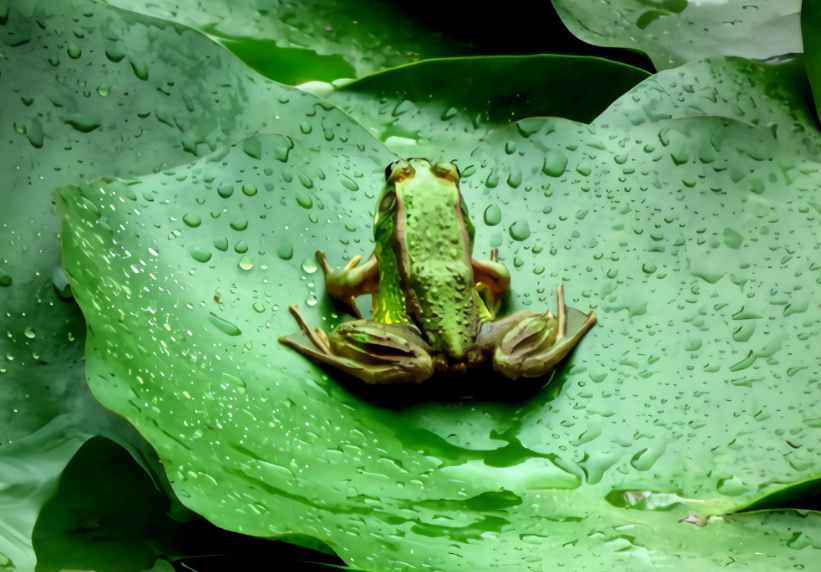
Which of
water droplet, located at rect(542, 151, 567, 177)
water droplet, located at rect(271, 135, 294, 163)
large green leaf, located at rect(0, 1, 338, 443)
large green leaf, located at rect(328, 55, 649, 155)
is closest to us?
large green leaf, located at rect(0, 1, 338, 443)

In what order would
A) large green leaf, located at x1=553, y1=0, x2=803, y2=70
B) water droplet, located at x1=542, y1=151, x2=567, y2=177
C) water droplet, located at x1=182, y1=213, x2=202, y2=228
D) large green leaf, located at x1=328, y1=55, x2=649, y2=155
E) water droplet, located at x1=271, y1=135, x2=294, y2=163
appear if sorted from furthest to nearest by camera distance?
large green leaf, located at x1=553, y1=0, x2=803, y2=70, large green leaf, located at x1=328, y1=55, x2=649, y2=155, water droplet, located at x1=542, y1=151, x2=567, y2=177, water droplet, located at x1=271, y1=135, x2=294, y2=163, water droplet, located at x1=182, y1=213, x2=202, y2=228

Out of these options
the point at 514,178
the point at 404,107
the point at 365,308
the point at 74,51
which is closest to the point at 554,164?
the point at 514,178

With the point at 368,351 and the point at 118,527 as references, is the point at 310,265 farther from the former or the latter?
the point at 118,527

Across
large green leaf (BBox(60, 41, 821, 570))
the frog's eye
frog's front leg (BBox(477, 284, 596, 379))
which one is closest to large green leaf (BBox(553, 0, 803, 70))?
large green leaf (BBox(60, 41, 821, 570))

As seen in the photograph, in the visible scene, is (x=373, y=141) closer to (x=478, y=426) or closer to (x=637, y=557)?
(x=478, y=426)

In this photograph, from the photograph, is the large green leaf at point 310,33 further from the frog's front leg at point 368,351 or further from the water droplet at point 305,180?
the frog's front leg at point 368,351

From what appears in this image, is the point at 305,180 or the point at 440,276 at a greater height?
the point at 305,180

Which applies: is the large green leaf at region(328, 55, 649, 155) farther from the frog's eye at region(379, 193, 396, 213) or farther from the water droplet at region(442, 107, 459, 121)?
the frog's eye at region(379, 193, 396, 213)
